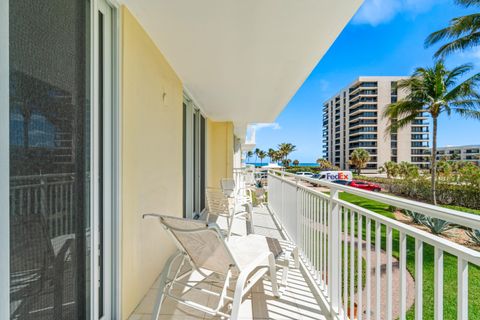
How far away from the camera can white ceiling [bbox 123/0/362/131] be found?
72.4 inches

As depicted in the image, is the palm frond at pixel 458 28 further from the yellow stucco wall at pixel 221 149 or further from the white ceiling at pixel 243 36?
the white ceiling at pixel 243 36

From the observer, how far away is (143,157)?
217cm

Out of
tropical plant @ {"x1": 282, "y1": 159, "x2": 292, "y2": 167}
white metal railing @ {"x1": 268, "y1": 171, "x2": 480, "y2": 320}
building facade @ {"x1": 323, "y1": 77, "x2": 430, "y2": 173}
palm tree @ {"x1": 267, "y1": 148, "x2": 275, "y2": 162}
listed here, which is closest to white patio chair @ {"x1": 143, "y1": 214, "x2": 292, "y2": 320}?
white metal railing @ {"x1": 268, "y1": 171, "x2": 480, "y2": 320}

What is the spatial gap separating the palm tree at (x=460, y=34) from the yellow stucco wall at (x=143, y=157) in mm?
11631

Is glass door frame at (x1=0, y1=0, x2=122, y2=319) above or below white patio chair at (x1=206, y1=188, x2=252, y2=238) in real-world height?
above

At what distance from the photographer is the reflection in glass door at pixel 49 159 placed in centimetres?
100

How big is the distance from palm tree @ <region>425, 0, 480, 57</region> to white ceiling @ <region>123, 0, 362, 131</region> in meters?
9.87

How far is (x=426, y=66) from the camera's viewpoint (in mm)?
12023

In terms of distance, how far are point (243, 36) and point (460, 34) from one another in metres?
11.6

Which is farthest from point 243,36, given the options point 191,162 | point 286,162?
point 286,162

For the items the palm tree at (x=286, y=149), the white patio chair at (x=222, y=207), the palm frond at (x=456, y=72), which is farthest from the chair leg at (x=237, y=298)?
the palm tree at (x=286, y=149)

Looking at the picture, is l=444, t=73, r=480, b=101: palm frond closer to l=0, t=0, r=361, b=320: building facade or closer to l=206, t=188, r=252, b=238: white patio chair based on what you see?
l=0, t=0, r=361, b=320: building facade

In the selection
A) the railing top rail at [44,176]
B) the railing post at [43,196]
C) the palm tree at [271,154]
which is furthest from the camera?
the palm tree at [271,154]

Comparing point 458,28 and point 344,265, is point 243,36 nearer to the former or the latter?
point 344,265
